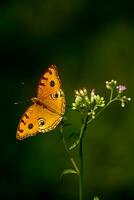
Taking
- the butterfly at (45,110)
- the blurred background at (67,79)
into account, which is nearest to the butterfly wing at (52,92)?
the butterfly at (45,110)

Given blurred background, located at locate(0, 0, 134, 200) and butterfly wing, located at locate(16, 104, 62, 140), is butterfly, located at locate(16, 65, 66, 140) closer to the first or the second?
butterfly wing, located at locate(16, 104, 62, 140)

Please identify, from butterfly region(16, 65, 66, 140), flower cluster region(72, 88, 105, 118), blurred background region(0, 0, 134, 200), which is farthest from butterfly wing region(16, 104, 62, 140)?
blurred background region(0, 0, 134, 200)

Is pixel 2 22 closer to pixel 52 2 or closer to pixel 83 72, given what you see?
pixel 52 2

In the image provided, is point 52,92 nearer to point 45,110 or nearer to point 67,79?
point 45,110

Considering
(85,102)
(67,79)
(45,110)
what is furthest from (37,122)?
(67,79)

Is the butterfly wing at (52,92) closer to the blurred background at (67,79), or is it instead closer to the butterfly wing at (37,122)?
the butterfly wing at (37,122)

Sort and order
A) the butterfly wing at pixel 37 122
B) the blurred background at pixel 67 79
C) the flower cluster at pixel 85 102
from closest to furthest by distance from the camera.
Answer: the butterfly wing at pixel 37 122 < the flower cluster at pixel 85 102 < the blurred background at pixel 67 79

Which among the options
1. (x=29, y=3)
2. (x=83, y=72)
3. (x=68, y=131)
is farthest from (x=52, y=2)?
(x=68, y=131)
